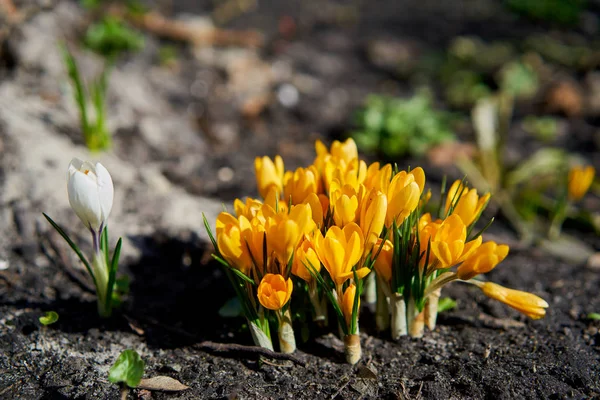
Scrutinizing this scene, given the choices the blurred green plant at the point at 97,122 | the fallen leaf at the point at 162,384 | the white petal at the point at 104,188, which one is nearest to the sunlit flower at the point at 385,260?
the fallen leaf at the point at 162,384

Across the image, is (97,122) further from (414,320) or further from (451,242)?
(451,242)

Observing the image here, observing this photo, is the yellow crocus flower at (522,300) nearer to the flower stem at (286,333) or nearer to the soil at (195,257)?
the soil at (195,257)

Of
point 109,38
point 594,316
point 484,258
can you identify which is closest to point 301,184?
point 484,258

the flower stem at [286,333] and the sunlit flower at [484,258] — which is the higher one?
the sunlit flower at [484,258]

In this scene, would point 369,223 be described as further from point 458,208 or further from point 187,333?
point 187,333

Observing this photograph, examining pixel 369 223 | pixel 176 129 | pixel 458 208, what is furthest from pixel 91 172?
pixel 176 129

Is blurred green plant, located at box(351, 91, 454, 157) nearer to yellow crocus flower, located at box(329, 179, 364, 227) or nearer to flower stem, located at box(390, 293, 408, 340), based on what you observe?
flower stem, located at box(390, 293, 408, 340)
